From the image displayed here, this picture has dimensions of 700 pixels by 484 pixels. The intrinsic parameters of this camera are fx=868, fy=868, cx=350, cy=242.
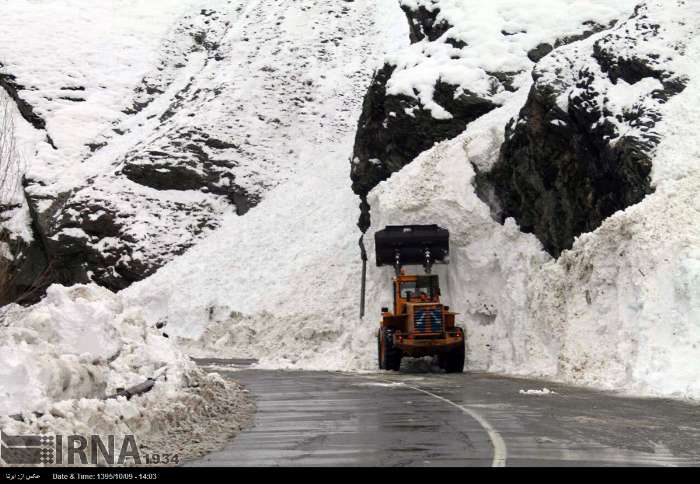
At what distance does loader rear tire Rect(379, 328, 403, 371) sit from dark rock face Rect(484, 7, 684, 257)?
20.3 ft

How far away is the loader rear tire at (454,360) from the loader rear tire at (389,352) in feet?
4.48

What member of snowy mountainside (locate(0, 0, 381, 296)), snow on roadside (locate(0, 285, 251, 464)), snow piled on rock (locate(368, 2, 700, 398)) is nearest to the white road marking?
snow on roadside (locate(0, 285, 251, 464))

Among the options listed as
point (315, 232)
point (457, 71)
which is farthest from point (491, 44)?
point (315, 232)

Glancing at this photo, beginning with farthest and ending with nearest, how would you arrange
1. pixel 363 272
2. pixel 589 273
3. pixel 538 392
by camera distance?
1. pixel 363 272
2. pixel 589 273
3. pixel 538 392

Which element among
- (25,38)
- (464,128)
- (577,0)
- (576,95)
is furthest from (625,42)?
(25,38)

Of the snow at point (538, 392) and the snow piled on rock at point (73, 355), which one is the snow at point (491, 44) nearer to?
the snow at point (538, 392)

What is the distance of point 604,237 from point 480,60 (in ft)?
55.6

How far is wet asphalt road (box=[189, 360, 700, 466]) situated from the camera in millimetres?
9008

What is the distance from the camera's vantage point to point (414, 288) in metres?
27.2

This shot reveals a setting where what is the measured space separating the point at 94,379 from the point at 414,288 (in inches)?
689

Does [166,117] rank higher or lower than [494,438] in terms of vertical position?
higher

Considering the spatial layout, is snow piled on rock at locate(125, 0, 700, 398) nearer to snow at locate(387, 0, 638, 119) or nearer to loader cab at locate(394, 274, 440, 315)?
snow at locate(387, 0, 638, 119)

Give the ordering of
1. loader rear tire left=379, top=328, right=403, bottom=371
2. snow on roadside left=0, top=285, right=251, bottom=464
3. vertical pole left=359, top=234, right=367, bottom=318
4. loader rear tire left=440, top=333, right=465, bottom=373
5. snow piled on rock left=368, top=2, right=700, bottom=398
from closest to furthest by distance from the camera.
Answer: snow on roadside left=0, top=285, right=251, bottom=464, snow piled on rock left=368, top=2, right=700, bottom=398, loader rear tire left=440, top=333, right=465, bottom=373, loader rear tire left=379, top=328, right=403, bottom=371, vertical pole left=359, top=234, right=367, bottom=318

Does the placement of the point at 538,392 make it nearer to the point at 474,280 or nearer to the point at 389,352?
the point at 389,352
